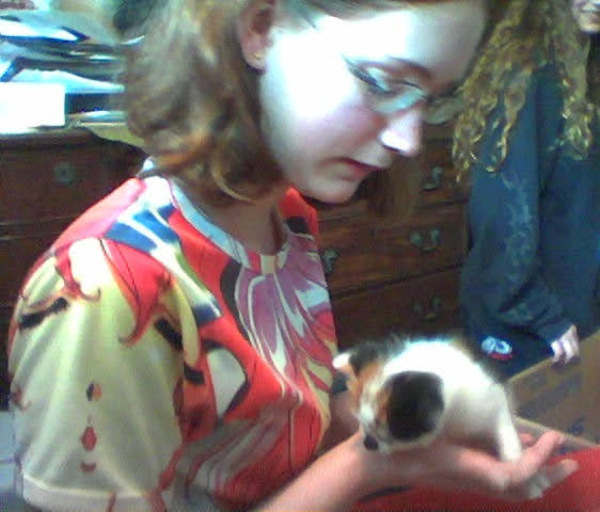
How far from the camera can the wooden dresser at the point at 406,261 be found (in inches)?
62.8

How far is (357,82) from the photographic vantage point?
0.52 m

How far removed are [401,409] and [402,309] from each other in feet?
3.84

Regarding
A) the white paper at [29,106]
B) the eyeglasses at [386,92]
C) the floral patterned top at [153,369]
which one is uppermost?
the eyeglasses at [386,92]

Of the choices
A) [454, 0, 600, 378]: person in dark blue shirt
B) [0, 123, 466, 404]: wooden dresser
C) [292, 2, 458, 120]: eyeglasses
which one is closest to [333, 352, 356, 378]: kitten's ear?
[292, 2, 458, 120]: eyeglasses

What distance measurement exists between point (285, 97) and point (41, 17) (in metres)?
0.91

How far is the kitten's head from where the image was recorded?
58 cm

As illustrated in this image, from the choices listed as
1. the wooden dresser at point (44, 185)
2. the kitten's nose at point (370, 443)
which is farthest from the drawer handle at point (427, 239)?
the kitten's nose at point (370, 443)

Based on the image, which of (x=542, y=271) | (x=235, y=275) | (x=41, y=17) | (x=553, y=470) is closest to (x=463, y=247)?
(x=542, y=271)

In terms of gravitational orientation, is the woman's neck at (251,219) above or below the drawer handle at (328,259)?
above

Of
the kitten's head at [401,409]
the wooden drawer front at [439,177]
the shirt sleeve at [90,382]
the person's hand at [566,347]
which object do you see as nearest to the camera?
the shirt sleeve at [90,382]

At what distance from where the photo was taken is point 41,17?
51.3 inches

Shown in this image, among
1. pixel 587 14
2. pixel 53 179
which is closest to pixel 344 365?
pixel 53 179

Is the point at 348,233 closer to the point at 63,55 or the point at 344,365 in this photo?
the point at 63,55

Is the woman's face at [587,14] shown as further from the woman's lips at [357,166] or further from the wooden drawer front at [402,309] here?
the woman's lips at [357,166]
